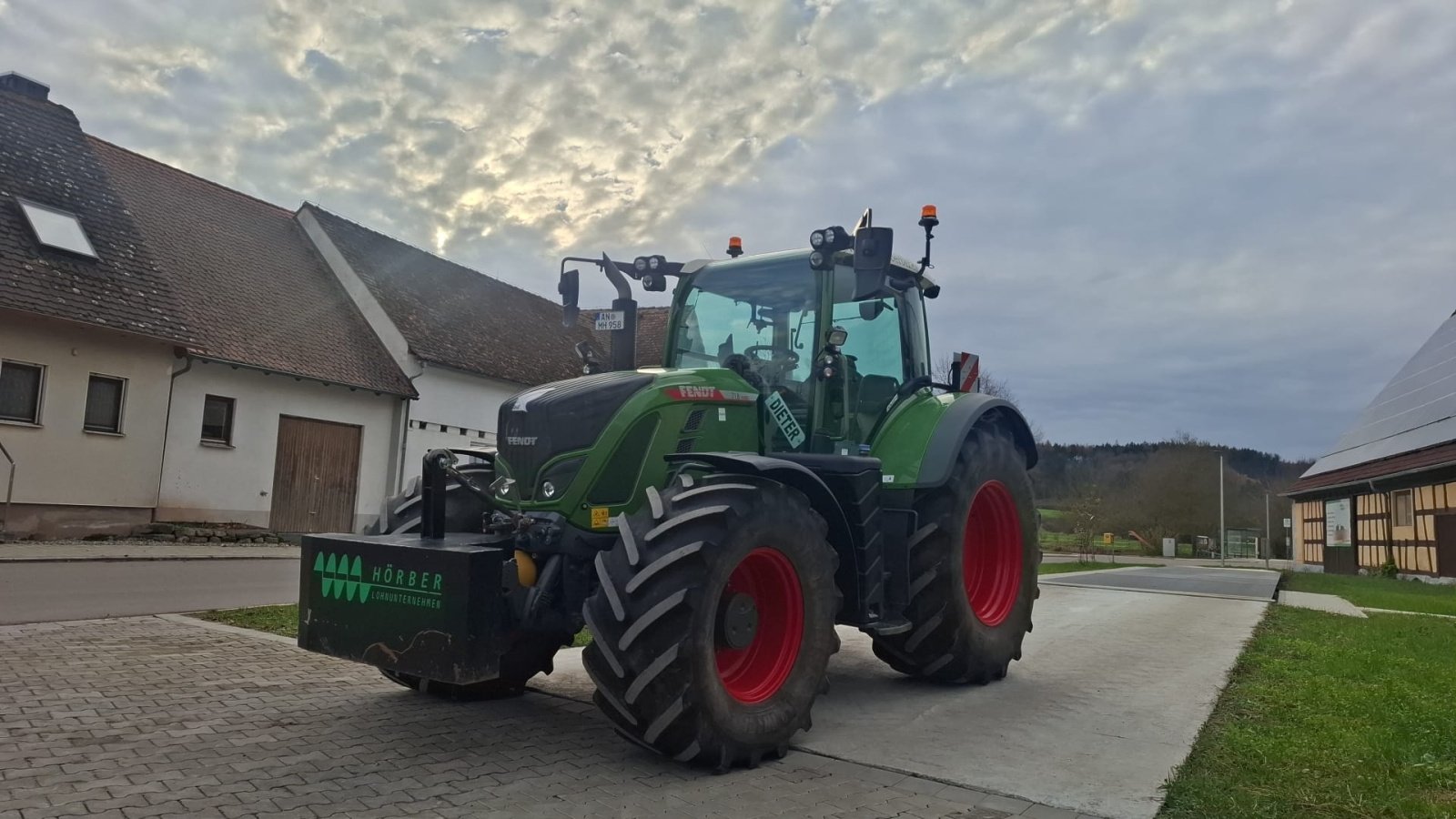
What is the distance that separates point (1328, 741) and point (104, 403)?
16613 mm

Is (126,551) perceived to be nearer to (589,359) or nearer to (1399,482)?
(589,359)

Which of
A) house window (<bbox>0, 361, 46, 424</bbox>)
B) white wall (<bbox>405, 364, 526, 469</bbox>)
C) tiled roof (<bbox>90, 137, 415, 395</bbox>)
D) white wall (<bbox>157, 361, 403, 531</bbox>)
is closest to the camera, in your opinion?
house window (<bbox>0, 361, 46, 424</bbox>)

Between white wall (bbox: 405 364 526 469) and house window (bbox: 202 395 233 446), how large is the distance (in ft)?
13.5

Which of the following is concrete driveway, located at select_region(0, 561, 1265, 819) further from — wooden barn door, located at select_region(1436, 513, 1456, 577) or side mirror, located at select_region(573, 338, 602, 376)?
wooden barn door, located at select_region(1436, 513, 1456, 577)

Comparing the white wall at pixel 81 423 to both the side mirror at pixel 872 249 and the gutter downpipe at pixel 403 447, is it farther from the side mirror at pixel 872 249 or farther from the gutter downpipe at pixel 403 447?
the side mirror at pixel 872 249

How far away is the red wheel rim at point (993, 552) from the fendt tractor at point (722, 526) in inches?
0.6

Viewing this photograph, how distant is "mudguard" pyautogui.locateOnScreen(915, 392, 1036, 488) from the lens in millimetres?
5590

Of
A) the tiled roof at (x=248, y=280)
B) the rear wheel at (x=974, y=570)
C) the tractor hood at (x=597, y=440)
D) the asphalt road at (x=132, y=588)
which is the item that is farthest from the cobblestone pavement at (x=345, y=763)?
the tiled roof at (x=248, y=280)

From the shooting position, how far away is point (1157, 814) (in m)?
3.51

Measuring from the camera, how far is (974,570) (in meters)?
6.64

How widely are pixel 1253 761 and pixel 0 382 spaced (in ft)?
52.5

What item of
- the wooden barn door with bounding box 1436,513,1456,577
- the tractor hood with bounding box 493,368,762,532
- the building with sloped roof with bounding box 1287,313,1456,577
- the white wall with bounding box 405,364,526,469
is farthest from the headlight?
the wooden barn door with bounding box 1436,513,1456,577

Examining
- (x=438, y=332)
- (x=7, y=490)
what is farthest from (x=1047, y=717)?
(x=438, y=332)

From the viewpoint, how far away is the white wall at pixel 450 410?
68.9ft
